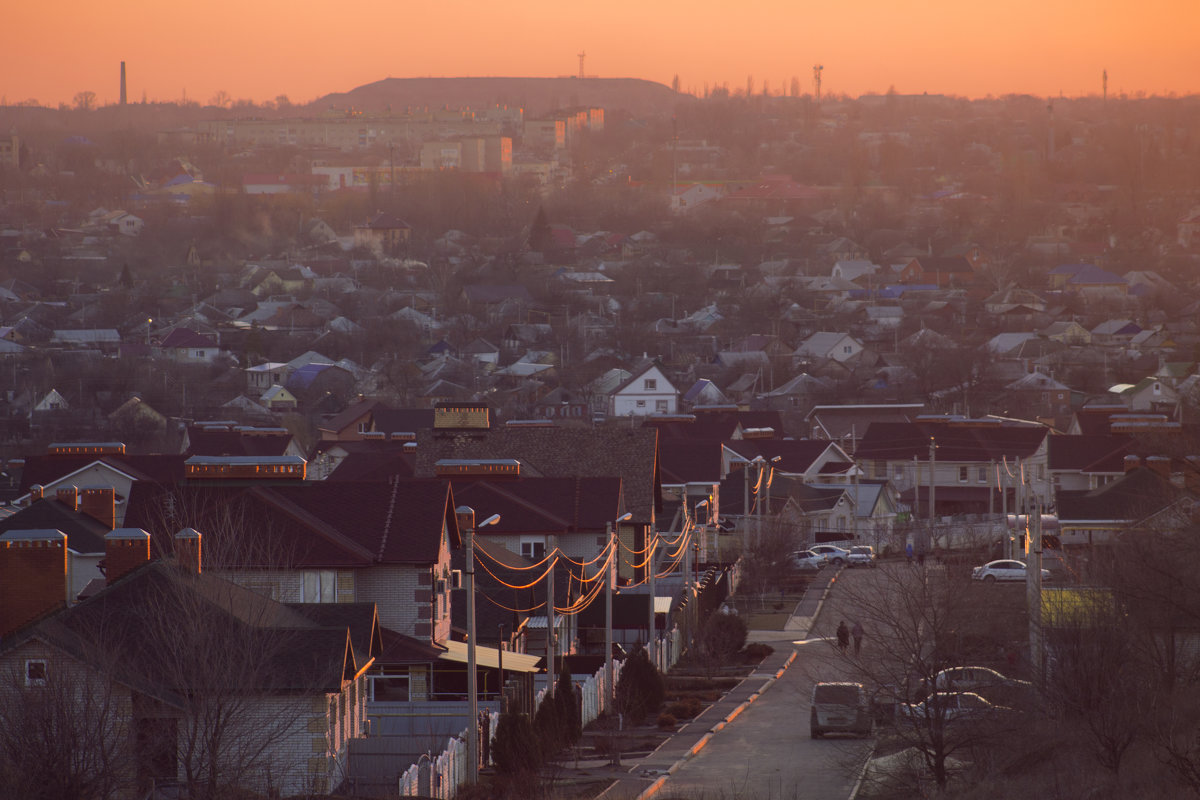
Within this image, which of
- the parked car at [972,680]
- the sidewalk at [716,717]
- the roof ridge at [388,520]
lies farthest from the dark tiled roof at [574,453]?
the parked car at [972,680]

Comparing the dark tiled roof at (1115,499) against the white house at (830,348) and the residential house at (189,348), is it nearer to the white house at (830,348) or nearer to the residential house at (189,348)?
the white house at (830,348)

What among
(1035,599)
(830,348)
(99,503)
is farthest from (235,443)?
(830,348)

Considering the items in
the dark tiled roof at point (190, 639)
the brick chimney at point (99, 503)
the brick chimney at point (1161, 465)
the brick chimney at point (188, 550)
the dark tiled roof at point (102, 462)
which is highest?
the brick chimney at point (188, 550)

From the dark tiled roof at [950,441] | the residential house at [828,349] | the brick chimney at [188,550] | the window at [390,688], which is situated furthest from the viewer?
the residential house at [828,349]

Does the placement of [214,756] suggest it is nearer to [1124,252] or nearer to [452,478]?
[452,478]

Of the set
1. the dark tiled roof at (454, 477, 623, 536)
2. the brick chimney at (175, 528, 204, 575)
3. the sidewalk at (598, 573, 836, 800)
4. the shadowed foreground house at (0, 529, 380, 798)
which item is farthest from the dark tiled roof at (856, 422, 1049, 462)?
the shadowed foreground house at (0, 529, 380, 798)

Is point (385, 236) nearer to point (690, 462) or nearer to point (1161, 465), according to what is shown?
point (690, 462)

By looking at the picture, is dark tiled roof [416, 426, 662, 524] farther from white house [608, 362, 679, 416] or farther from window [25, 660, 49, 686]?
white house [608, 362, 679, 416]

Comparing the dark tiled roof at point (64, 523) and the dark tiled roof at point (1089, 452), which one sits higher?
the dark tiled roof at point (64, 523)
